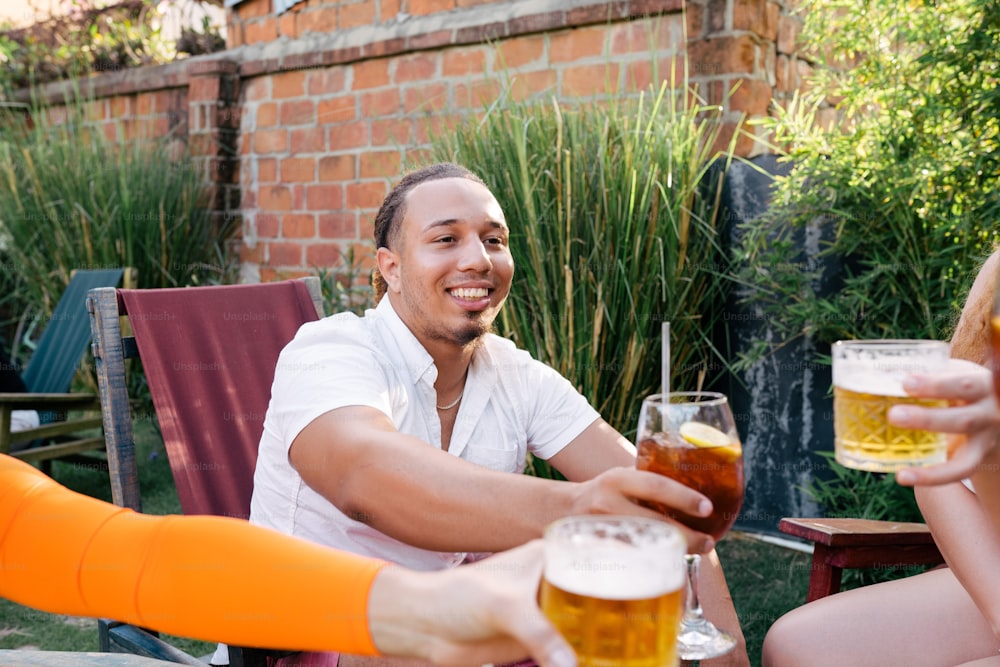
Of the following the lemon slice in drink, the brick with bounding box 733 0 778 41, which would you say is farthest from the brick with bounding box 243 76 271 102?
the lemon slice in drink

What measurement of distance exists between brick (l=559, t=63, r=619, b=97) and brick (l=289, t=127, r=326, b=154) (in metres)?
1.74

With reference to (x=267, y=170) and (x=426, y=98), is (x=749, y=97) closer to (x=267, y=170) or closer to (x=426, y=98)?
(x=426, y=98)

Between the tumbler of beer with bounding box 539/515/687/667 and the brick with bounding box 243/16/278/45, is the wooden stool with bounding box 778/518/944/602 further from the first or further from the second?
the brick with bounding box 243/16/278/45

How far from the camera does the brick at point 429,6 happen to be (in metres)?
5.05

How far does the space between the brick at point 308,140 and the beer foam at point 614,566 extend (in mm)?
4990

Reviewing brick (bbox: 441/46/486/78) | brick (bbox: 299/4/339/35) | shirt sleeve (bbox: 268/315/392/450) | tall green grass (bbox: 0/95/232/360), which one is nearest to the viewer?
shirt sleeve (bbox: 268/315/392/450)

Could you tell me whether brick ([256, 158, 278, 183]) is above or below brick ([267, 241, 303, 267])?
above

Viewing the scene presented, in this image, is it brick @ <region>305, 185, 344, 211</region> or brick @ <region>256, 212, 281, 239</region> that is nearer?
brick @ <region>305, 185, 344, 211</region>

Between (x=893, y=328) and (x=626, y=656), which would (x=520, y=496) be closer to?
(x=626, y=656)

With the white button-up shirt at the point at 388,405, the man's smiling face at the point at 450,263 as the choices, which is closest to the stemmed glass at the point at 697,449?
the white button-up shirt at the point at 388,405

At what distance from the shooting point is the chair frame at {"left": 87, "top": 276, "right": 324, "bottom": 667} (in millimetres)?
1796

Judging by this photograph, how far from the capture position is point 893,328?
322 cm

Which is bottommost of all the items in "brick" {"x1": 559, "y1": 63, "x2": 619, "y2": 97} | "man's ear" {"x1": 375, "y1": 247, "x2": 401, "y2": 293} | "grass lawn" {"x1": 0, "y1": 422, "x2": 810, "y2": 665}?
"grass lawn" {"x1": 0, "y1": 422, "x2": 810, "y2": 665}

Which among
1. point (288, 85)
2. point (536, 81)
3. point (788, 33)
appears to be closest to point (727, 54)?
point (788, 33)
